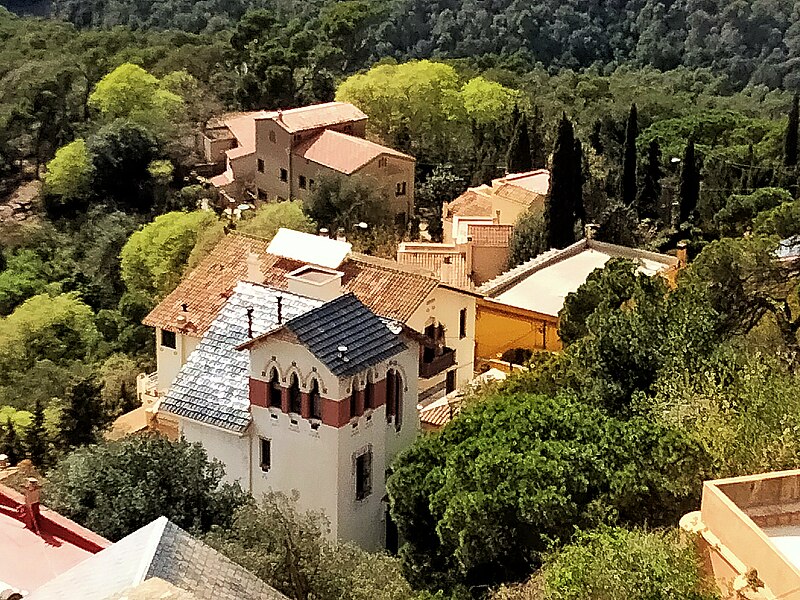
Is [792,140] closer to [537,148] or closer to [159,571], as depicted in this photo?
[537,148]

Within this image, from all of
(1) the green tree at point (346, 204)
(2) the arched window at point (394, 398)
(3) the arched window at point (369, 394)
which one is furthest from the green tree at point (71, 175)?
(3) the arched window at point (369, 394)

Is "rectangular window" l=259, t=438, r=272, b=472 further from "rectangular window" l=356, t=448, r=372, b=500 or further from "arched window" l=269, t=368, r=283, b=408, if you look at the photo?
"rectangular window" l=356, t=448, r=372, b=500

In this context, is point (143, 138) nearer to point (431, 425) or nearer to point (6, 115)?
point (6, 115)

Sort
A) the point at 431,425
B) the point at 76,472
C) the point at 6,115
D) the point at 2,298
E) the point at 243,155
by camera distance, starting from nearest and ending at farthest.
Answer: the point at 76,472, the point at 431,425, the point at 2,298, the point at 243,155, the point at 6,115

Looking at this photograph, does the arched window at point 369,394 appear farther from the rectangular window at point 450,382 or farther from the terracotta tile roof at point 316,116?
the terracotta tile roof at point 316,116

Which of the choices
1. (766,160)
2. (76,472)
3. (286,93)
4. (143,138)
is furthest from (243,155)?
(76,472)
